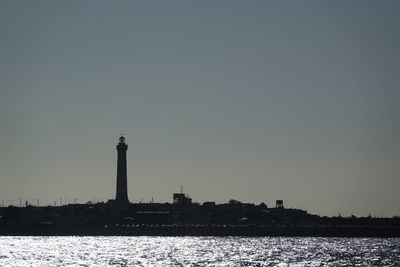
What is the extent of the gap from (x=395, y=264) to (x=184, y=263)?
86.7 feet

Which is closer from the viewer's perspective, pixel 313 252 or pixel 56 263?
pixel 56 263

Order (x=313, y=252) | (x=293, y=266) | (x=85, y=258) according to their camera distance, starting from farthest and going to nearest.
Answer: (x=313, y=252) < (x=85, y=258) < (x=293, y=266)

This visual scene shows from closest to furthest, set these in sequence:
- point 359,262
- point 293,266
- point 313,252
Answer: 1. point 293,266
2. point 359,262
3. point 313,252

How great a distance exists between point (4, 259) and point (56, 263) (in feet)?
41.9

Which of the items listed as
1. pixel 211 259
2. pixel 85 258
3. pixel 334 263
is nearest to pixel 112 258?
pixel 85 258

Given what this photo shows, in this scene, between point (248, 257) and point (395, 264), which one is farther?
point (248, 257)

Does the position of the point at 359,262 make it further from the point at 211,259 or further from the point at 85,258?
the point at 85,258

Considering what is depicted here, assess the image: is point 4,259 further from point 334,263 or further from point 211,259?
point 334,263

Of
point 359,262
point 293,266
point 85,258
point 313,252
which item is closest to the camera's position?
point 293,266

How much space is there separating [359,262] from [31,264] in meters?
42.1

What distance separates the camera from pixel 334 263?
128 m

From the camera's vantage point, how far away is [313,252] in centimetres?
15950

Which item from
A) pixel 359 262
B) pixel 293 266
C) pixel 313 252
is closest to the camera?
pixel 293 266

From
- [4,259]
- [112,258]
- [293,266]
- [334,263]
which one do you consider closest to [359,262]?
[334,263]
